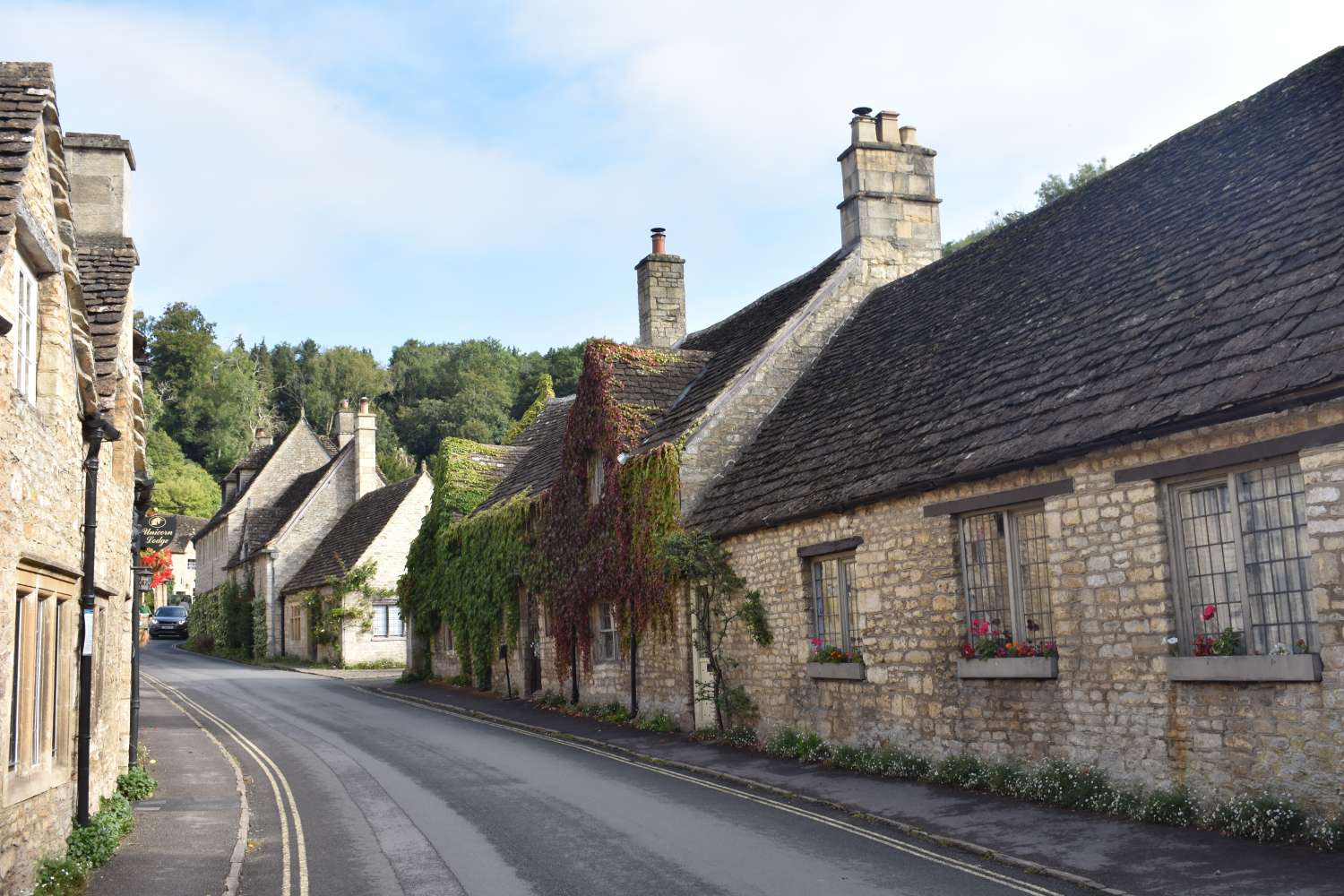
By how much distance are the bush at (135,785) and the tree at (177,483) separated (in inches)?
2792

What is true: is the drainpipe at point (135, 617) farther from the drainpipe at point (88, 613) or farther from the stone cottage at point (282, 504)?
the stone cottage at point (282, 504)

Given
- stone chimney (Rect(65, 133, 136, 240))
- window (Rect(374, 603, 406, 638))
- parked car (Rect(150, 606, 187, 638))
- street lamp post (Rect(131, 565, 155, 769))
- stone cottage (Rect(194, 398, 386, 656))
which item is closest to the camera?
stone chimney (Rect(65, 133, 136, 240))

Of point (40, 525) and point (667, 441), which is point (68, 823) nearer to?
point (40, 525)

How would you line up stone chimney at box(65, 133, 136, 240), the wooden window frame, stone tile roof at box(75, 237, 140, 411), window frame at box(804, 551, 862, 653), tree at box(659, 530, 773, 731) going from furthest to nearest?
tree at box(659, 530, 773, 731)
window frame at box(804, 551, 862, 653)
stone chimney at box(65, 133, 136, 240)
stone tile roof at box(75, 237, 140, 411)
the wooden window frame

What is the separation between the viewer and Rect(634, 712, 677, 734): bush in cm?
1941

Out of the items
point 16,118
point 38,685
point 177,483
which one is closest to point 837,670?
point 38,685

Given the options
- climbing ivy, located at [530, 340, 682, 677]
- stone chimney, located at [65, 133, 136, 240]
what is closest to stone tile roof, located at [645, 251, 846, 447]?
climbing ivy, located at [530, 340, 682, 677]

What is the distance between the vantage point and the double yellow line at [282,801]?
984 cm

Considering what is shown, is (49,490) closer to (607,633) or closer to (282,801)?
(282,801)

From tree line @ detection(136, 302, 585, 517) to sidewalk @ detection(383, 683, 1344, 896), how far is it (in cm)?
6830

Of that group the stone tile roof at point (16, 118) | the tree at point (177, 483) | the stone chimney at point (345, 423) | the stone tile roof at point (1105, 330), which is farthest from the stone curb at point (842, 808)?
the tree at point (177, 483)

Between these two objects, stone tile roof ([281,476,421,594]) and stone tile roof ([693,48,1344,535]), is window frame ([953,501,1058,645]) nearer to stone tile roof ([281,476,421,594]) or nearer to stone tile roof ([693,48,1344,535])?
stone tile roof ([693,48,1344,535])

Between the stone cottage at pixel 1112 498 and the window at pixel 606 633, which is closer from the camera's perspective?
the stone cottage at pixel 1112 498

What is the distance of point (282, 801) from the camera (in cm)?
1371
